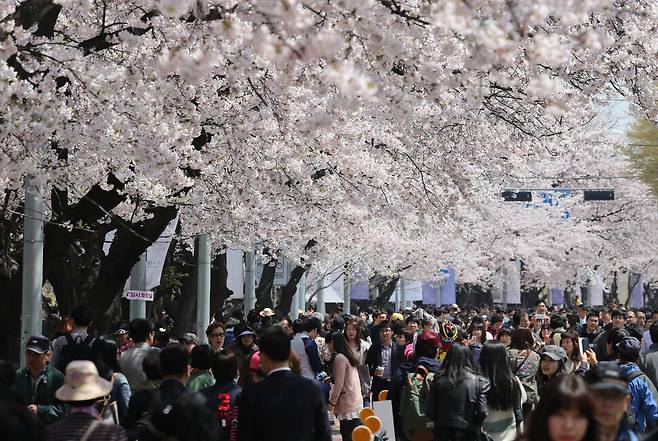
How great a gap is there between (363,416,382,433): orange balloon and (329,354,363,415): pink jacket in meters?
1.49

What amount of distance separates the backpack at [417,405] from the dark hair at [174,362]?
9.56 feet

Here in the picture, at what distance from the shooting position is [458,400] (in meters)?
9.93

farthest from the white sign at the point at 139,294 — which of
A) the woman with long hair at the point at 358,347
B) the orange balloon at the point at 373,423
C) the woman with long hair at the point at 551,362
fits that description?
the woman with long hair at the point at 551,362

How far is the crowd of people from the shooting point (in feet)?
19.2

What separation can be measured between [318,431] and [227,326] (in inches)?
409

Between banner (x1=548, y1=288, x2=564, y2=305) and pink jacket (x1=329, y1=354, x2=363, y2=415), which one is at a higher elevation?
banner (x1=548, y1=288, x2=564, y2=305)

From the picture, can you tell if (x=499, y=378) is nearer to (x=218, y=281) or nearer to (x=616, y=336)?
(x=616, y=336)

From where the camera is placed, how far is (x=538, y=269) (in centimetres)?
5412

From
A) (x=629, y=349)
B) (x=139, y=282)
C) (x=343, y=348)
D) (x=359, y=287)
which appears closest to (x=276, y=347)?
(x=629, y=349)

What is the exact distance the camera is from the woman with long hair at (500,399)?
33.4ft

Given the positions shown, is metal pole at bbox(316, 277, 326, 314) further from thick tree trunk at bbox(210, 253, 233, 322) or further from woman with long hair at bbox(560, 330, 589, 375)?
woman with long hair at bbox(560, 330, 589, 375)

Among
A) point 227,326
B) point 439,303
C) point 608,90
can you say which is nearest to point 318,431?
point 608,90

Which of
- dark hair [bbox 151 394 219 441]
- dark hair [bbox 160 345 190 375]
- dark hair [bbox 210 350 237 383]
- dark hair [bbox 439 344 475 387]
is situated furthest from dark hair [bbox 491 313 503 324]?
dark hair [bbox 151 394 219 441]

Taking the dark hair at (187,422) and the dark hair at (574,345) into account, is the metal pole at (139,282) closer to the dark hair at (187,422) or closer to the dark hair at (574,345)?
the dark hair at (574,345)
